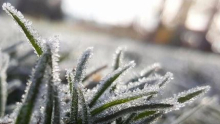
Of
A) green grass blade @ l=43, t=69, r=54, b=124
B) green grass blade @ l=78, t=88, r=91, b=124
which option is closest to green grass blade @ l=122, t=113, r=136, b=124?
green grass blade @ l=78, t=88, r=91, b=124

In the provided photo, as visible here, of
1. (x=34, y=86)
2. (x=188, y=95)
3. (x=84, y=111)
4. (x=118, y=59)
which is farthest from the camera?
(x=118, y=59)

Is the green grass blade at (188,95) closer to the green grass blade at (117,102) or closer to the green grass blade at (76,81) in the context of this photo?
the green grass blade at (117,102)

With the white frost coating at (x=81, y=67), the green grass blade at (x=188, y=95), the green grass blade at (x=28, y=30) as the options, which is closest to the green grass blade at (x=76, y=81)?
the white frost coating at (x=81, y=67)

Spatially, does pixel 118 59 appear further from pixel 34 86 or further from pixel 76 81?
pixel 34 86

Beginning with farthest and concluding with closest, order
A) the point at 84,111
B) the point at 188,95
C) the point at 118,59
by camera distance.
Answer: the point at 118,59, the point at 188,95, the point at 84,111

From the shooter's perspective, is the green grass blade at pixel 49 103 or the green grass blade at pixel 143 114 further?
the green grass blade at pixel 143 114

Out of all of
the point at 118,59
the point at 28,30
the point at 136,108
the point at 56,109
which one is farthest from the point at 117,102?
the point at 118,59

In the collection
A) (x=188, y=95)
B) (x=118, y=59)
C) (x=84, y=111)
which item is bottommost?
(x=188, y=95)

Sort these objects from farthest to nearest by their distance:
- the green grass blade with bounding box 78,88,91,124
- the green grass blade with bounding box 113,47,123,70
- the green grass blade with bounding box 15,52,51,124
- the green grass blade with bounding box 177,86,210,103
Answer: the green grass blade with bounding box 113,47,123,70 → the green grass blade with bounding box 177,86,210,103 → the green grass blade with bounding box 78,88,91,124 → the green grass blade with bounding box 15,52,51,124

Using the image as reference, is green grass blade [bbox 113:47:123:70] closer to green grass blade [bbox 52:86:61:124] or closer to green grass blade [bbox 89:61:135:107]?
green grass blade [bbox 89:61:135:107]

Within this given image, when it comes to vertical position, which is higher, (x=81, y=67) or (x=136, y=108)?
(x=81, y=67)

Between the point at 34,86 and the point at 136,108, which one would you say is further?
the point at 136,108

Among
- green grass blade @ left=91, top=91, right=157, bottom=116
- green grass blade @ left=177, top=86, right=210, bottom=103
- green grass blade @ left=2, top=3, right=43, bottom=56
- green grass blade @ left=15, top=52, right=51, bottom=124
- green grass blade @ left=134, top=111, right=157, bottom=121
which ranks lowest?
green grass blade @ left=177, top=86, right=210, bottom=103
